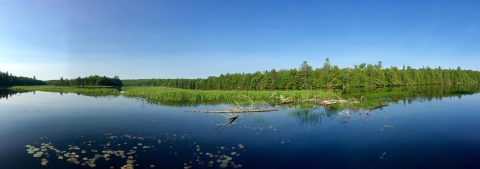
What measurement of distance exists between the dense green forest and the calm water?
6386cm

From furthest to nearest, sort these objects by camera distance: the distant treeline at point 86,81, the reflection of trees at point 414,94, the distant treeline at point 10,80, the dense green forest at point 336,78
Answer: the distant treeline at point 86,81, the distant treeline at point 10,80, the dense green forest at point 336,78, the reflection of trees at point 414,94

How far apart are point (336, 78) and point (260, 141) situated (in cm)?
7271

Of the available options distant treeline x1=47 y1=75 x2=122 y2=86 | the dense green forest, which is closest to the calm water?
the dense green forest

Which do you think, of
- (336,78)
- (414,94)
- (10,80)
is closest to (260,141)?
(414,94)

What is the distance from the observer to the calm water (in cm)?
884

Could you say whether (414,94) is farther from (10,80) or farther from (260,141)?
(10,80)

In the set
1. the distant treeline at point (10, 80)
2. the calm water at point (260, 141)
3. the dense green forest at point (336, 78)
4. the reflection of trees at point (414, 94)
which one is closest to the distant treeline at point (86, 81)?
the distant treeline at point (10, 80)

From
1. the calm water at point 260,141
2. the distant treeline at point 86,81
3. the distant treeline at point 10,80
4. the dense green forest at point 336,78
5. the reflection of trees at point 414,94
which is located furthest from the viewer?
the distant treeline at point 86,81

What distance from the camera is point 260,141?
38.2 ft

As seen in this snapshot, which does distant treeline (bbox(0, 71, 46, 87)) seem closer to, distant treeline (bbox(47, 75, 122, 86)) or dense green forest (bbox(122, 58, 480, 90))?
distant treeline (bbox(47, 75, 122, 86))

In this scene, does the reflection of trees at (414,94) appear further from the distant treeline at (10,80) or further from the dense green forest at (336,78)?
the distant treeline at (10,80)

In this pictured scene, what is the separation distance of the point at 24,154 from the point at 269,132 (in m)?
10.3

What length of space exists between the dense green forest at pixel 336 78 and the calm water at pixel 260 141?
63.9 metres

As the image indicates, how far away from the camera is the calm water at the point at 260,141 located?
8844mm
